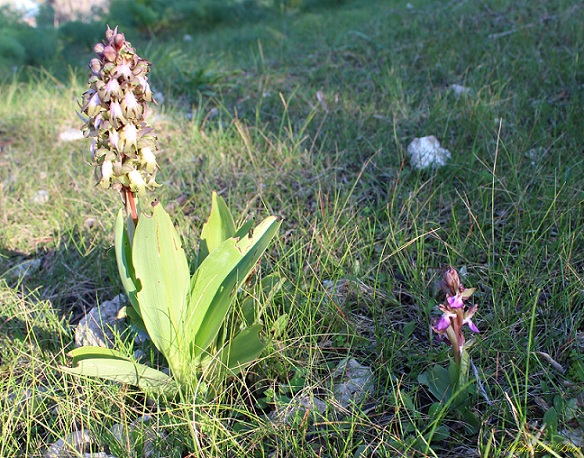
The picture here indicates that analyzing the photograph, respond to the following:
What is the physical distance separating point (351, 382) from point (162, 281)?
632mm

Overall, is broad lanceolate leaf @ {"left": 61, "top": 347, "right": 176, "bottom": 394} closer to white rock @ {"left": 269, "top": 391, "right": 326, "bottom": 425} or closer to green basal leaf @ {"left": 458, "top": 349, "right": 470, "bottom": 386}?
white rock @ {"left": 269, "top": 391, "right": 326, "bottom": 425}

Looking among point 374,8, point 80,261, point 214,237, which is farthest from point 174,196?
point 374,8

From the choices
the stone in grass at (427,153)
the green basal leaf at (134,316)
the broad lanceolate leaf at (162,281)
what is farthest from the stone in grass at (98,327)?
the stone in grass at (427,153)

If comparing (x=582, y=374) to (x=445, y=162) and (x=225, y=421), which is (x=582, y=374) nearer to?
(x=225, y=421)

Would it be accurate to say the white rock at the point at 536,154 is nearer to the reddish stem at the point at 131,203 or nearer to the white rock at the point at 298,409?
the white rock at the point at 298,409

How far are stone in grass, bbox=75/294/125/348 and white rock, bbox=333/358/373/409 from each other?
753mm

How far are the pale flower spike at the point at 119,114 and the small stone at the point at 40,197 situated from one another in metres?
1.55

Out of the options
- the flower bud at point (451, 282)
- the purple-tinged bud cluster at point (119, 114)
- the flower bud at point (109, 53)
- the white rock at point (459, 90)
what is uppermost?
the flower bud at point (109, 53)

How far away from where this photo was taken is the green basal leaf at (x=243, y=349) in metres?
1.51

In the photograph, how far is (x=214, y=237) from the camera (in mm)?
1733

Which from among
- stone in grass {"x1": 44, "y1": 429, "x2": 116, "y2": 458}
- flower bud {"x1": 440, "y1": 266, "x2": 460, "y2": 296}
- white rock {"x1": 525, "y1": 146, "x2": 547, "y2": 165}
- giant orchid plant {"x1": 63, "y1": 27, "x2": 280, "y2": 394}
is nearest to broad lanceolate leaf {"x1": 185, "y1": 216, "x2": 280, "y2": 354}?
giant orchid plant {"x1": 63, "y1": 27, "x2": 280, "y2": 394}

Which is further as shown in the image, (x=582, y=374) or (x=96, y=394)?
(x=96, y=394)

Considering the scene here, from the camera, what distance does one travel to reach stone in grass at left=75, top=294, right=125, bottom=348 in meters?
1.74

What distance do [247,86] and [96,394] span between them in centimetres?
296
